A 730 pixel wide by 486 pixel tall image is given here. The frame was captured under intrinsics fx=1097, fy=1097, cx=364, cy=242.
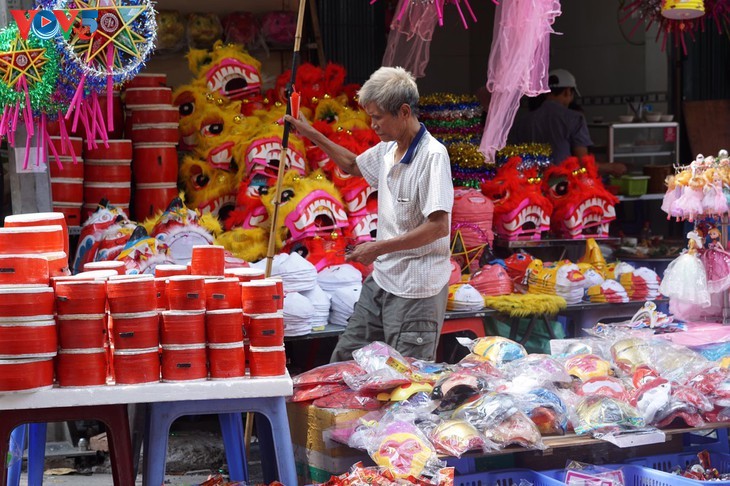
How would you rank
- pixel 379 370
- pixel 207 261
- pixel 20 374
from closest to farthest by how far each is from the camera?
pixel 20 374
pixel 207 261
pixel 379 370

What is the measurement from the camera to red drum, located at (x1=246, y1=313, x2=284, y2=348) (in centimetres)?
341

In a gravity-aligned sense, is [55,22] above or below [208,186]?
above

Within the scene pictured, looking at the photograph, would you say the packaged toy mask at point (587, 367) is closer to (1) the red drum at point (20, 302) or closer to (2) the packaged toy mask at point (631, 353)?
(2) the packaged toy mask at point (631, 353)

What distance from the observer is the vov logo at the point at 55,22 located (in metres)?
3.73

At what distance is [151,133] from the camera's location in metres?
5.95

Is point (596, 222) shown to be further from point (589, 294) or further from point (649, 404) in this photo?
point (649, 404)

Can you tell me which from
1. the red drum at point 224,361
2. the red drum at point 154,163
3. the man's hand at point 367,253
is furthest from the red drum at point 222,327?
the red drum at point 154,163

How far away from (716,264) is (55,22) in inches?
114

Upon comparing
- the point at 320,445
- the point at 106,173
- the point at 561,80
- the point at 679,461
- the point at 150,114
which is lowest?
the point at 679,461

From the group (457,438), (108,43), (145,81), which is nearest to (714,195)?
(457,438)

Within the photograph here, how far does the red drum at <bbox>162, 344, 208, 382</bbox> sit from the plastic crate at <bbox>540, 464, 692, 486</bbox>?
122cm

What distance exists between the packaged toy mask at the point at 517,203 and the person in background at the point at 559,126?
1061mm

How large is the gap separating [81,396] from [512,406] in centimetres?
134

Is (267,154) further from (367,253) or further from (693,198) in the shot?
(693,198)
